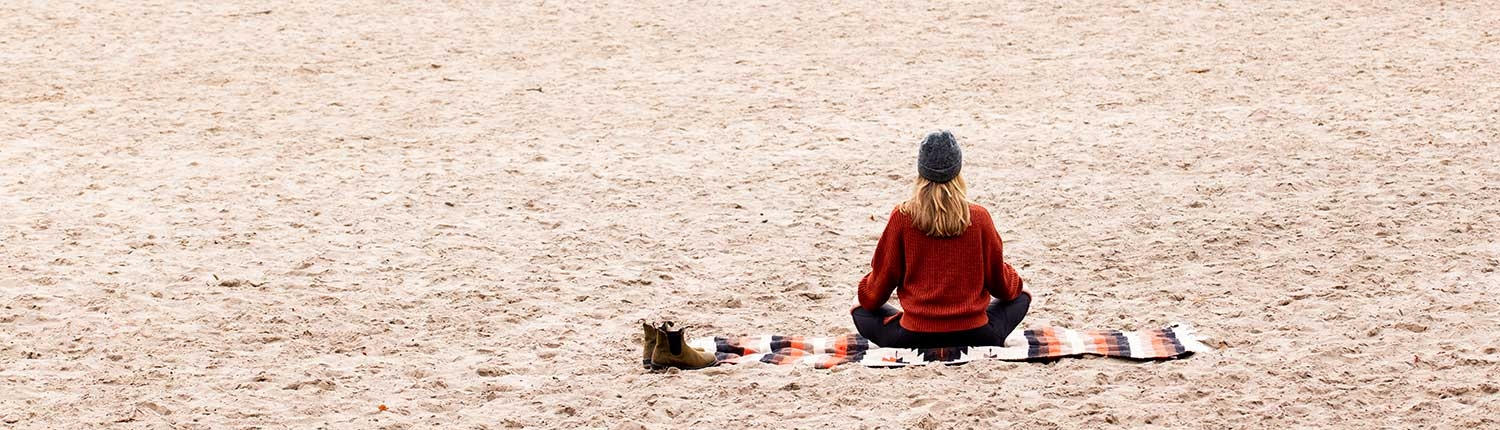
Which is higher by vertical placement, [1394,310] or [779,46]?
[1394,310]

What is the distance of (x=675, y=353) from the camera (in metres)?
5.85

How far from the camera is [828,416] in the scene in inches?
216

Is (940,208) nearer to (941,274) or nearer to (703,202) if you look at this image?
(941,274)

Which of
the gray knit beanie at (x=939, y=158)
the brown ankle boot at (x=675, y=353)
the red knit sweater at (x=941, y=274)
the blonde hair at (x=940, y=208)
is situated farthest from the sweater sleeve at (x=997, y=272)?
the brown ankle boot at (x=675, y=353)

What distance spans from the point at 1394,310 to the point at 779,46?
19.7 feet

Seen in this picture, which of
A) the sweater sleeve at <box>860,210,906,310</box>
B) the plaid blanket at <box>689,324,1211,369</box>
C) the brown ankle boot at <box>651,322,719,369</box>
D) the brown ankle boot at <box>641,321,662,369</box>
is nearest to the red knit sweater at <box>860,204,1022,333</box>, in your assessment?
the sweater sleeve at <box>860,210,906,310</box>

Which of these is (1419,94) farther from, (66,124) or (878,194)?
(66,124)

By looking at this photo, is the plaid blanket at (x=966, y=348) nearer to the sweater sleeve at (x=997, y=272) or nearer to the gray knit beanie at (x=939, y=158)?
the sweater sleeve at (x=997, y=272)

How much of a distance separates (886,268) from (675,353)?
0.78 m

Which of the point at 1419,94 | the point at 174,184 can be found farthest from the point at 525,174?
the point at 1419,94

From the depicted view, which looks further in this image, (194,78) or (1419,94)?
(194,78)

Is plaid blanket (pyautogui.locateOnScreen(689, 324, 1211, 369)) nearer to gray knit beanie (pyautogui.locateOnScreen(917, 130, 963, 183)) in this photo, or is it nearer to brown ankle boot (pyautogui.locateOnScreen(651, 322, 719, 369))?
brown ankle boot (pyautogui.locateOnScreen(651, 322, 719, 369))

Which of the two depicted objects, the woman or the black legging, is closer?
the woman

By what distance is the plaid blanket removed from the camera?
19.4 feet
